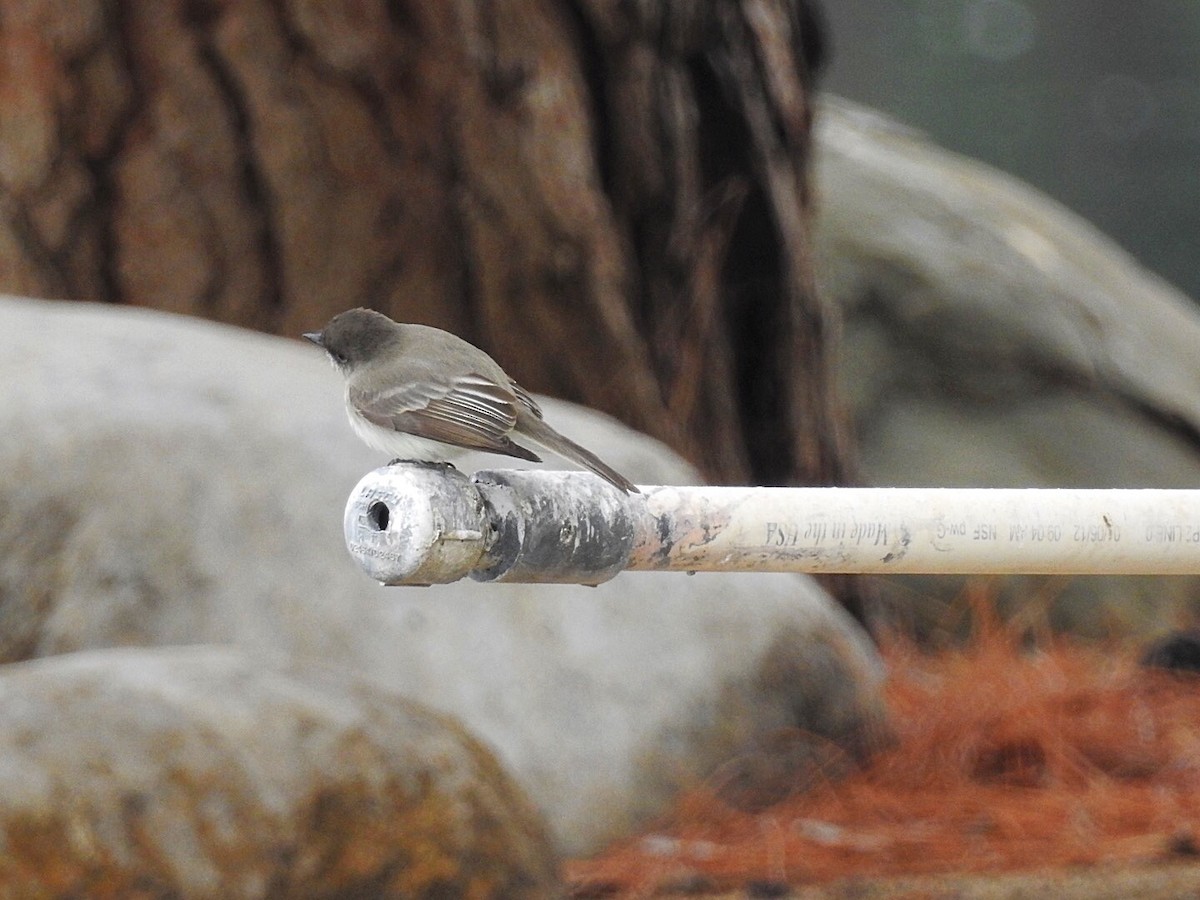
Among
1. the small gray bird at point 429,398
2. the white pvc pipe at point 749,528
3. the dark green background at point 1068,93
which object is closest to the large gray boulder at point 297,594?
the small gray bird at point 429,398

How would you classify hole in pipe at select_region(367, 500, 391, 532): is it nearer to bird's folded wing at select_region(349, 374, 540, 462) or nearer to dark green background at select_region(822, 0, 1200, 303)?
bird's folded wing at select_region(349, 374, 540, 462)

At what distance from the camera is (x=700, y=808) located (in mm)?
3164

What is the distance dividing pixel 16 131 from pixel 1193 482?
4.20m

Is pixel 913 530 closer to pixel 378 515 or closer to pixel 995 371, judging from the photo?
pixel 378 515

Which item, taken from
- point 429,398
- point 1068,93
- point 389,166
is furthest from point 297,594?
point 1068,93

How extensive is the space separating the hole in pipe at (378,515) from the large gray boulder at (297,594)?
5.11ft

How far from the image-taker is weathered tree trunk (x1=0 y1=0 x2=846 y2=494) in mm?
4195

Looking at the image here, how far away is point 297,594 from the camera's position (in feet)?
10.1

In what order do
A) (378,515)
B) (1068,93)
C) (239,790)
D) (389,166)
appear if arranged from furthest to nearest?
(1068,93) < (389,166) < (239,790) < (378,515)

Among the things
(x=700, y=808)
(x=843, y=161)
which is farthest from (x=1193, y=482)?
(x=700, y=808)

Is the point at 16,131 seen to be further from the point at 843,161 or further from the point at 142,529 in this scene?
the point at 843,161

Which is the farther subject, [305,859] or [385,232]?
[385,232]

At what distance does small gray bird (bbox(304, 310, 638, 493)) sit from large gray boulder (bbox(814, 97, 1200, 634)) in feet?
13.2

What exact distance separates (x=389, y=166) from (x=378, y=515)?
2.94 metres
